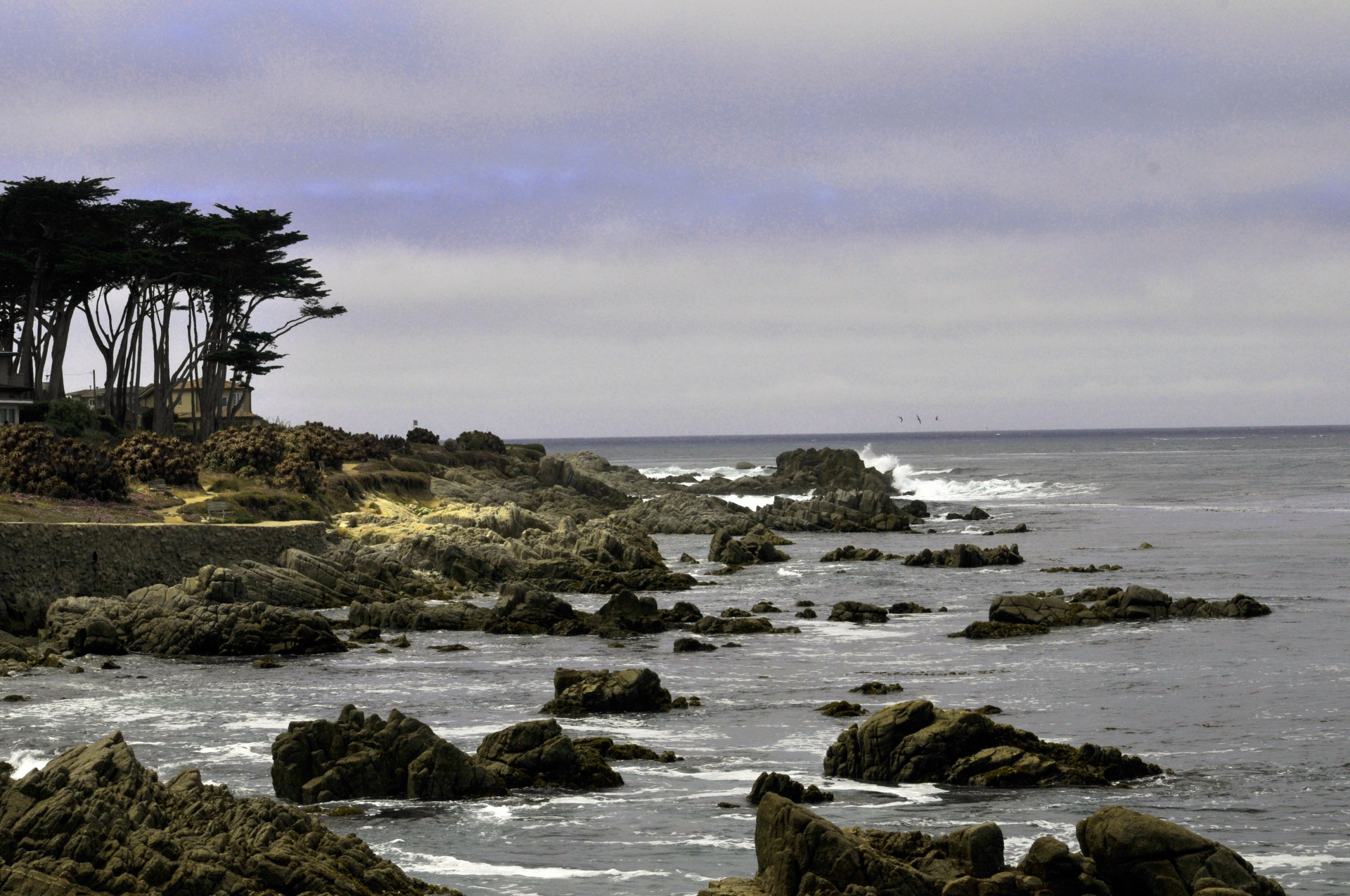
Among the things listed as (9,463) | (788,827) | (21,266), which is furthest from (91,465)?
(788,827)

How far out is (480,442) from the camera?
3469 inches

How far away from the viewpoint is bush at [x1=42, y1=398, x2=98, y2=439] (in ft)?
181

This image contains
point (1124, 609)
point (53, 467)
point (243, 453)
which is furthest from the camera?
point (243, 453)

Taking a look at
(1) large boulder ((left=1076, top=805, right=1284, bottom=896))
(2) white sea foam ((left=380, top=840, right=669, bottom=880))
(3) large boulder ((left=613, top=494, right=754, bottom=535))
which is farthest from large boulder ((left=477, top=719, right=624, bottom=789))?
(3) large boulder ((left=613, top=494, right=754, bottom=535))

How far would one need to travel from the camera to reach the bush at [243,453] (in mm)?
52688

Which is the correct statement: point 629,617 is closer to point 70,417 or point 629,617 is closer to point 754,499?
point 70,417

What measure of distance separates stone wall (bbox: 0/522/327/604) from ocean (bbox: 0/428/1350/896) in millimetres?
6886

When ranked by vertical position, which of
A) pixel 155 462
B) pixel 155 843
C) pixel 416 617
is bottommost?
pixel 416 617

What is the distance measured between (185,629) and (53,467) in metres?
14.2

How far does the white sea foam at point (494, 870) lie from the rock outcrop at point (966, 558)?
38709 millimetres

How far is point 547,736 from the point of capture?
62.8 feet

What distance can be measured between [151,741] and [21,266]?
Result: 46.6 m

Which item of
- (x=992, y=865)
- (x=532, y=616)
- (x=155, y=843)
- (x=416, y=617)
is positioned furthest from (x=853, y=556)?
(x=155, y=843)

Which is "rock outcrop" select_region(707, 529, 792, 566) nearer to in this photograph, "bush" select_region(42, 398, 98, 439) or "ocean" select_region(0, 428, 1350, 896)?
"ocean" select_region(0, 428, 1350, 896)
